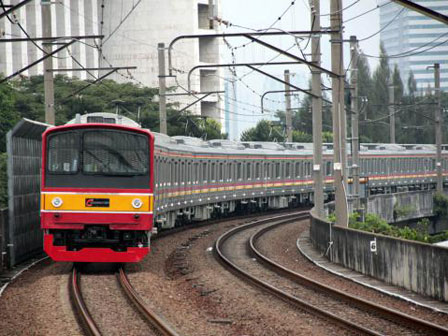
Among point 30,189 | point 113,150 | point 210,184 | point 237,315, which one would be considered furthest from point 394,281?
point 210,184

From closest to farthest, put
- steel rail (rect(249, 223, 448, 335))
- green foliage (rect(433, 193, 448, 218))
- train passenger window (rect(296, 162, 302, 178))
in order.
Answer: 1. steel rail (rect(249, 223, 448, 335))
2. green foliage (rect(433, 193, 448, 218))
3. train passenger window (rect(296, 162, 302, 178))

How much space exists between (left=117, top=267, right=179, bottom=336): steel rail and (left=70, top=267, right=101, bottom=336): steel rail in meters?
0.74

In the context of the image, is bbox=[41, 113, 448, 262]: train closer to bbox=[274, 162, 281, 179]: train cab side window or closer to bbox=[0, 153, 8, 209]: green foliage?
bbox=[0, 153, 8, 209]: green foliage

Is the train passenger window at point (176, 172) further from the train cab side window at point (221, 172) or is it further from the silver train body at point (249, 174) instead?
the train cab side window at point (221, 172)

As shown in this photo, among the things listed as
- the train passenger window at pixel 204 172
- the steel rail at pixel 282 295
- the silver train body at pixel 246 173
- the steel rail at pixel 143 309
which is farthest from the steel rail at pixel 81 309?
the train passenger window at pixel 204 172

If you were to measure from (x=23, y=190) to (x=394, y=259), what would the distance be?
312 inches

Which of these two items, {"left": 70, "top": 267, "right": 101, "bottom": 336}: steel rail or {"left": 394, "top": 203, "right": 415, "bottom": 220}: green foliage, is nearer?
{"left": 70, "top": 267, "right": 101, "bottom": 336}: steel rail

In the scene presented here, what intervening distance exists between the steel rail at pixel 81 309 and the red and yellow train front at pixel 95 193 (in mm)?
809

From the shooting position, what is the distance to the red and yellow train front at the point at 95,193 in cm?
1772

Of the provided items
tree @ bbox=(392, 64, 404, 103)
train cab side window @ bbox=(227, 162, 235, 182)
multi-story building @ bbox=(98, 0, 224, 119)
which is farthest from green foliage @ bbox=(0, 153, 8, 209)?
tree @ bbox=(392, 64, 404, 103)

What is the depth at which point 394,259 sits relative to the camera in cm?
1667

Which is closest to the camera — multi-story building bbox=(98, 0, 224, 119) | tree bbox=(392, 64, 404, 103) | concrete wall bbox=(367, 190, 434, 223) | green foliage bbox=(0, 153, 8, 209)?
green foliage bbox=(0, 153, 8, 209)

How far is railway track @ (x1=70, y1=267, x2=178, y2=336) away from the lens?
11.8 m

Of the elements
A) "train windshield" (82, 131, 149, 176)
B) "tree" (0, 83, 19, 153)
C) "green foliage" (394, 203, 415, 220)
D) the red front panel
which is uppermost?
"tree" (0, 83, 19, 153)
